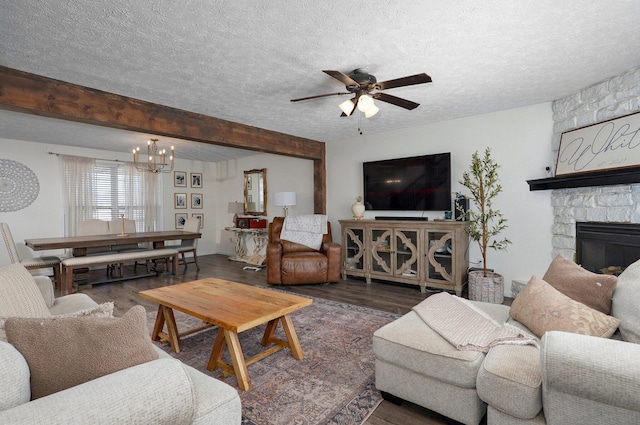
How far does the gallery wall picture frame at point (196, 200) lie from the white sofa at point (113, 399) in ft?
22.1

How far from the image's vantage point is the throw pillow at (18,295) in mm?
1603

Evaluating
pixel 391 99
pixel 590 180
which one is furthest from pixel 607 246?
pixel 391 99

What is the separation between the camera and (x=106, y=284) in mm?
4754

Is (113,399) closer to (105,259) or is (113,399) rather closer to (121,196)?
(105,259)

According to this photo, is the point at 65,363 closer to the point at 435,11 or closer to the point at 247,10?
the point at 247,10

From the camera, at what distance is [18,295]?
5.57ft

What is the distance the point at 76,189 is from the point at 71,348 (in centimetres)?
589

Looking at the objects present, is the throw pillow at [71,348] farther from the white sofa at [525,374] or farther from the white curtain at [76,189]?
the white curtain at [76,189]

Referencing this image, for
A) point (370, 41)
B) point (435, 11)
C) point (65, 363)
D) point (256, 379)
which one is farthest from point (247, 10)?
point (256, 379)

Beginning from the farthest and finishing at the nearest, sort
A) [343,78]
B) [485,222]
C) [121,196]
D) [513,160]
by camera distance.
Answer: [121,196]
[513,160]
[485,222]
[343,78]

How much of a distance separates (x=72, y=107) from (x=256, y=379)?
2731 mm

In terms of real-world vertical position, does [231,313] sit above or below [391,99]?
below

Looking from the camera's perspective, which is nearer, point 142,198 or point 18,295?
point 18,295

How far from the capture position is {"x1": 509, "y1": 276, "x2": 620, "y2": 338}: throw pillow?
1538 mm
